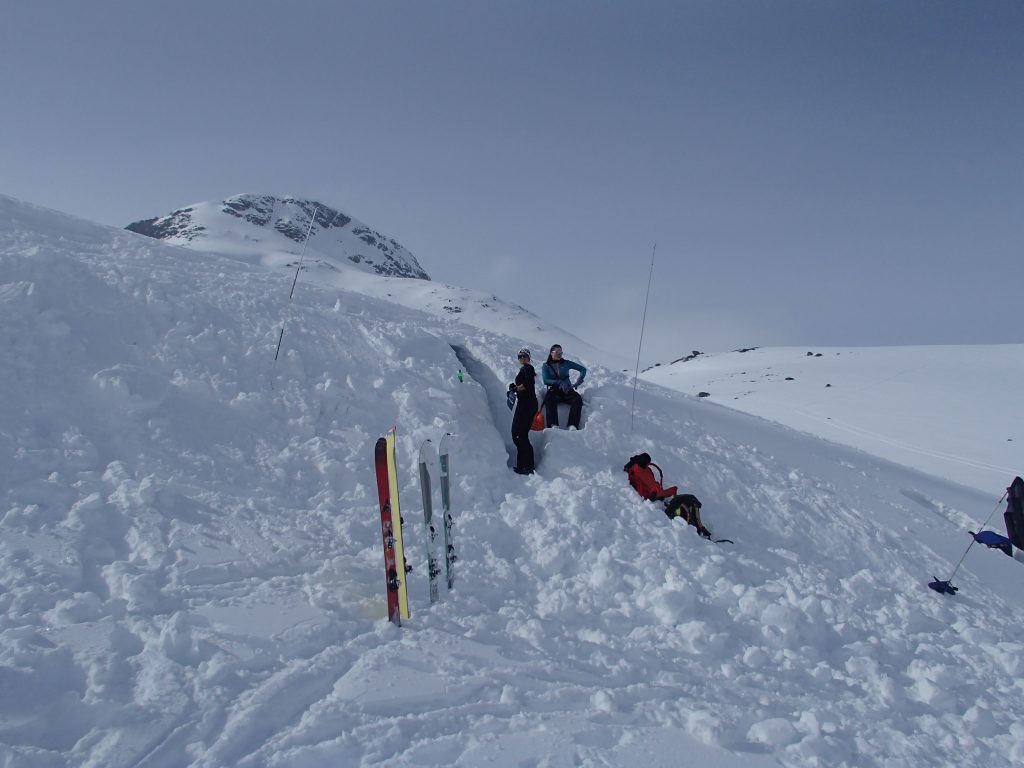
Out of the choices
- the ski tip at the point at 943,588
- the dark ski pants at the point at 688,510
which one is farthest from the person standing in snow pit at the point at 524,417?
the ski tip at the point at 943,588

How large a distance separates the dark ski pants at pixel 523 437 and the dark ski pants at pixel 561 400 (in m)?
0.82

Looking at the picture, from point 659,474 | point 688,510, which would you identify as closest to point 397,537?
point 688,510

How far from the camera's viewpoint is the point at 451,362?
35.0 ft

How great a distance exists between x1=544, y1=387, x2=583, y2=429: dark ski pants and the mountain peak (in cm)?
11134

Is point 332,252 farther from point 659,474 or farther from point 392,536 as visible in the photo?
point 392,536

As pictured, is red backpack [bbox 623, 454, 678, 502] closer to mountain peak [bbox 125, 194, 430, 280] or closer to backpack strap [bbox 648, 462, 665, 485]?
backpack strap [bbox 648, 462, 665, 485]

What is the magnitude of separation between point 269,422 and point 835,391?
34.0 m

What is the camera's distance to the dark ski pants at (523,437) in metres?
8.62

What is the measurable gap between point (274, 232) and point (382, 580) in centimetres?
15865

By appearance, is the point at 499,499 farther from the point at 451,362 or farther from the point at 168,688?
the point at 168,688

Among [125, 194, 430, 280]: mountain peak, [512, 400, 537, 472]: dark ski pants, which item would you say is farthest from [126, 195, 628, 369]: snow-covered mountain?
[512, 400, 537, 472]: dark ski pants

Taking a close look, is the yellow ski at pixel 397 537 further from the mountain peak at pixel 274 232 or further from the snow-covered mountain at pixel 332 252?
the mountain peak at pixel 274 232

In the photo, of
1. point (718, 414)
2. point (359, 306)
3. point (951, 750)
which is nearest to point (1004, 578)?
point (951, 750)

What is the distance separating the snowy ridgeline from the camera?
413 cm
